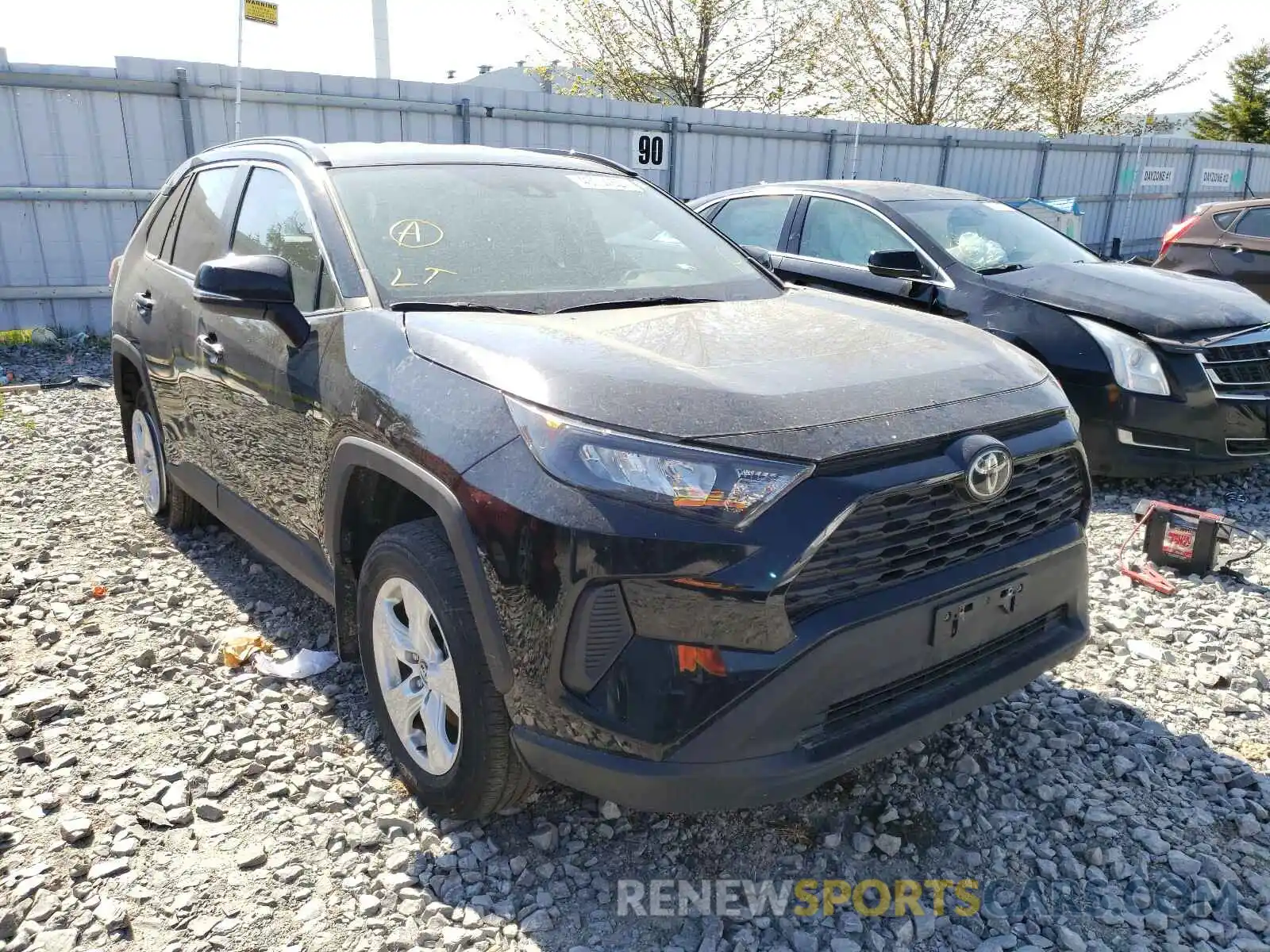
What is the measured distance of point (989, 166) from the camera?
16.4 m

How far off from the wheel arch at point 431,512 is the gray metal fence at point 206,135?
7.73 meters

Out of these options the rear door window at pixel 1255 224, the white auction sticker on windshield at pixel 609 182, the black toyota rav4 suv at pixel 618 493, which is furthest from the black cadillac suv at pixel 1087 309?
the rear door window at pixel 1255 224

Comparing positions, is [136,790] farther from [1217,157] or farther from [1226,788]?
[1217,157]

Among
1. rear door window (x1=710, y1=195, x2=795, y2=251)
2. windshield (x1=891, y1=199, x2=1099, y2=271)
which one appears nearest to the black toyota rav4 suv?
windshield (x1=891, y1=199, x2=1099, y2=271)

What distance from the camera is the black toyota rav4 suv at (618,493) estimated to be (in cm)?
200

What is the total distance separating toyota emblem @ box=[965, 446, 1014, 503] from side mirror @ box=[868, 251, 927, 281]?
135 inches

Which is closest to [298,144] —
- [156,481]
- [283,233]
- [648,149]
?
[283,233]

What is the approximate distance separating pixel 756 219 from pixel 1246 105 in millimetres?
38480

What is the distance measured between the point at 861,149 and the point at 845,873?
1376 centimetres

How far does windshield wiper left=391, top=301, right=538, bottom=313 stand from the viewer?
2695 millimetres

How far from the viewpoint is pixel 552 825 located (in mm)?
2570

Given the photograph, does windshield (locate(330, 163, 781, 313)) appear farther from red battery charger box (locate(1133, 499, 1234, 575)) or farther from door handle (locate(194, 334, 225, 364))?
red battery charger box (locate(1133, 499, 1234, 575))

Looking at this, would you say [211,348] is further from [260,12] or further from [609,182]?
[260,12]

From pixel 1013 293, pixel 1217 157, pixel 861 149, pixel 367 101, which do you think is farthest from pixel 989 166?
pixel 1013 293
